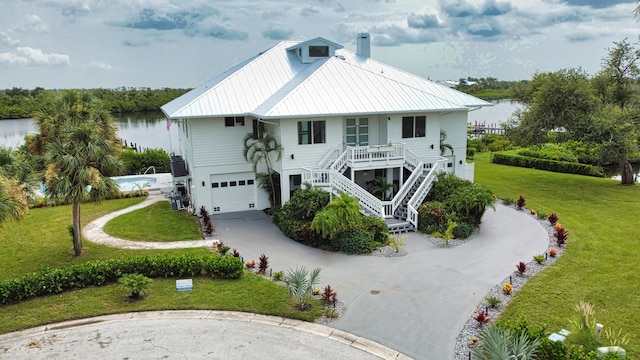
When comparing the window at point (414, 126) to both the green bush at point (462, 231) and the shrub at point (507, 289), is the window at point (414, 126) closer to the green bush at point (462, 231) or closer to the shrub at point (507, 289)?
the green bush at point (462, 231)

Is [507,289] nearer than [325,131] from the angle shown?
Yes

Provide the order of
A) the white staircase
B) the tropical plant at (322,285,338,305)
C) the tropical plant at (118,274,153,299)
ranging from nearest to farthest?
the tropical plant at (322,285,338,305) < the tropical plant at (118,274,153,299) < the white staircase

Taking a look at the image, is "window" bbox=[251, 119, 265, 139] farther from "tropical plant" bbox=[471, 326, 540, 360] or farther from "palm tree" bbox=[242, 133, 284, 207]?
"tropical plant" bbox=[471, 326, 540, 360]

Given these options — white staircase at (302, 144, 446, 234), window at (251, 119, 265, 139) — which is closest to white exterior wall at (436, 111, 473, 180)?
white staircase at (302, 144, 446, 234)

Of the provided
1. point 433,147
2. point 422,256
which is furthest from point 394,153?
point 422,256

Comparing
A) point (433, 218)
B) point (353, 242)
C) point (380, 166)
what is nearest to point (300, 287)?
point (353, 242)

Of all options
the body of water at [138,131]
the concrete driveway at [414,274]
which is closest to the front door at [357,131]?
the concrete driveway at [414,274]

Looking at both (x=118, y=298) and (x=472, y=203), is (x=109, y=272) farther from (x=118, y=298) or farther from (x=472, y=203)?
(x=472, y=203)

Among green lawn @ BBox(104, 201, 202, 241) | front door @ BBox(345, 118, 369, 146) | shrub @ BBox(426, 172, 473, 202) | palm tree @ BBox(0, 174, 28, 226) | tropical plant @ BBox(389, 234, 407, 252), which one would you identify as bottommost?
tropical plant @ BBox(389, 234, 407, 252)
